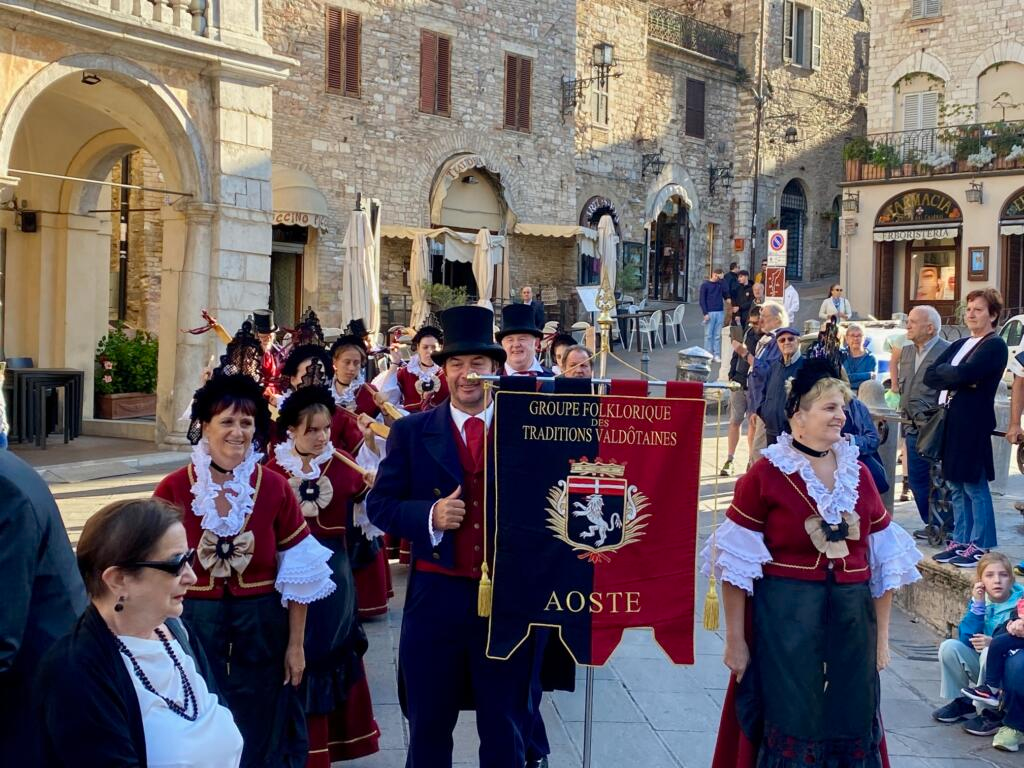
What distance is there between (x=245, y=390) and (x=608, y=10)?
28.2 m

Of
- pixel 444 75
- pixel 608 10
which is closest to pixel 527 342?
pixel 444 75

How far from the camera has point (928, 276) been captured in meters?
32.8

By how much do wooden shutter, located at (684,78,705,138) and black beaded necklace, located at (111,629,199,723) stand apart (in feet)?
108

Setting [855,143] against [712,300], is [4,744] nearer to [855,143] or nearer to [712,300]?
[712,300]

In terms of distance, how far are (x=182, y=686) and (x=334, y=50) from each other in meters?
22.8

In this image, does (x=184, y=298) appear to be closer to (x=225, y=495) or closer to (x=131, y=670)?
(x=225, y=495)

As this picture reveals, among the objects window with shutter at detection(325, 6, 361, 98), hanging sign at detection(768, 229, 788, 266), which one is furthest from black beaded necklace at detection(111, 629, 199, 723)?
window with shutter at detection(325, 6, 361, 98)

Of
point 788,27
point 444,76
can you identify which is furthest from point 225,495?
point 788,27

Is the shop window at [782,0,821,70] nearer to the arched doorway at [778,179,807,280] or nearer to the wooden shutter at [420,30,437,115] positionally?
the arched doorway at [778,179,807,280]

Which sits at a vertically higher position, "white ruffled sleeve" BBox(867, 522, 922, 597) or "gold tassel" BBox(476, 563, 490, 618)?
"white ruffled sleeve" BBox(867, 522, 922, 597)

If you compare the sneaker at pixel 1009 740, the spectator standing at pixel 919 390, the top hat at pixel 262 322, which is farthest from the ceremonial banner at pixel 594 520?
the top hat at pixel 262 322

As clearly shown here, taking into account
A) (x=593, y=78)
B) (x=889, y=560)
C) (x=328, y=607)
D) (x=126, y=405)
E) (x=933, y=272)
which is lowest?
(x=328, y=607)

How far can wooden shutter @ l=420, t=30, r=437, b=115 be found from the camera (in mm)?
25328

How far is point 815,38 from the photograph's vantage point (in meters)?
37.8
